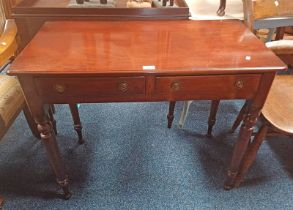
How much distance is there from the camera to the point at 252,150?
112cm

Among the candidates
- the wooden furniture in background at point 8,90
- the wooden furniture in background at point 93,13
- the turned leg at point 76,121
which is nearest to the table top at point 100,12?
the wooden furniture in background at point 93,13

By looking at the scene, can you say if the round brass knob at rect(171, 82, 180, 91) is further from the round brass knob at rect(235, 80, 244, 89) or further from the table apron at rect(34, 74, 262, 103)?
the round brass knob at rect(235, 80, 244, 89)

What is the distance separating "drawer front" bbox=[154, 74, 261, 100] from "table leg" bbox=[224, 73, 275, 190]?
0.09 feet

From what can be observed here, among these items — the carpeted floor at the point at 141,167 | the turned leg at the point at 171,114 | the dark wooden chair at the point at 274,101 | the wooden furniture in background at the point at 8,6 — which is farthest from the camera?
the turned leg at the point at 171,114

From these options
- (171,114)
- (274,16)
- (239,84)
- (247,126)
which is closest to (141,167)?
(171,114)

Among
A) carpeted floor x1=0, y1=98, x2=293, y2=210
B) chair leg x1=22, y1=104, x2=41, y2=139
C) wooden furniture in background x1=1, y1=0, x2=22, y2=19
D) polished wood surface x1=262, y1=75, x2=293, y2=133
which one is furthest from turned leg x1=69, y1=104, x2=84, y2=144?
polished wood surface x1=262, y1=75, x2=293, y2=133

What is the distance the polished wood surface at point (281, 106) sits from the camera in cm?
103

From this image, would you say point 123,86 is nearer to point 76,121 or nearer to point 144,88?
point 144,88

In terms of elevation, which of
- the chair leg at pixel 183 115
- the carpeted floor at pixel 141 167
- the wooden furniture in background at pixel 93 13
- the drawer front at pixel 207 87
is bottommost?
the carpeted floor at pixel 141 167

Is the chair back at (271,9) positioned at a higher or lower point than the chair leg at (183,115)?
higher

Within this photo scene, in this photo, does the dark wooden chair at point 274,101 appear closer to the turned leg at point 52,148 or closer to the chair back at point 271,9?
the chair back at point 271,9

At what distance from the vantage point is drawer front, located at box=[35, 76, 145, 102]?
0.82 meters

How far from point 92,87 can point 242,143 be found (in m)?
0.65

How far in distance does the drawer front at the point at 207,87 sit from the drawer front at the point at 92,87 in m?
0.08
